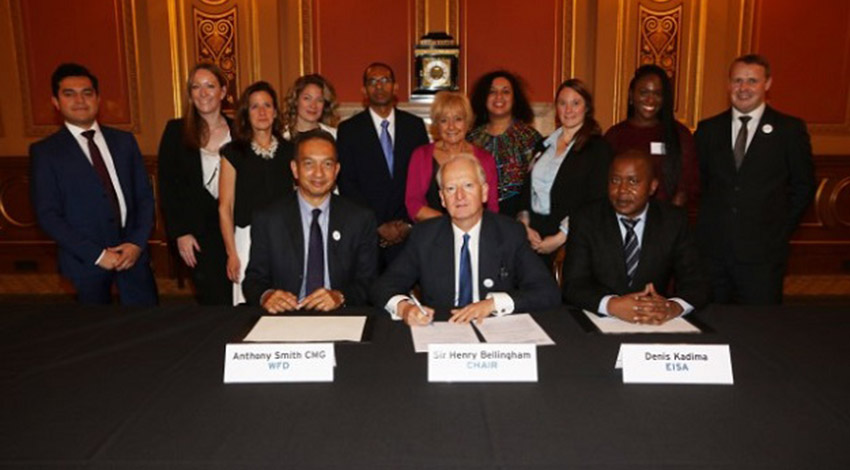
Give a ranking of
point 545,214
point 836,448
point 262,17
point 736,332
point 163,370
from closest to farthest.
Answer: point 836,448, point 163,370, point 736,332, point 545,214, point 262,17

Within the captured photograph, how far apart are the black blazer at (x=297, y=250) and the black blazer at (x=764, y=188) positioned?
1921mm

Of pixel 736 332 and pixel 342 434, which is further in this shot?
pixel 736 332

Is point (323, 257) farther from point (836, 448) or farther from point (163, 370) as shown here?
point (836, 448)

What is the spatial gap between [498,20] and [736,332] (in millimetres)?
4972

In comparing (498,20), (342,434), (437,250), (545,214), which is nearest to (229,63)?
(498,20)

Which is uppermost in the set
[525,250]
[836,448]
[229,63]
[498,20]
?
[498,20]

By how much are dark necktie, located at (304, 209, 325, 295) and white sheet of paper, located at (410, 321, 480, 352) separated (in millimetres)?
702

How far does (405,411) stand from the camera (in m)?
1.50

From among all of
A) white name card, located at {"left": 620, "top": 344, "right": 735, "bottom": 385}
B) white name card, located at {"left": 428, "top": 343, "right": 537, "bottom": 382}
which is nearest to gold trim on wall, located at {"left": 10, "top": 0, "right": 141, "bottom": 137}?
white name card, located at {"left": 428, "top": 343, "right": 537, "bottom": 382}

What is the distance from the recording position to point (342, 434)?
4.59 feet

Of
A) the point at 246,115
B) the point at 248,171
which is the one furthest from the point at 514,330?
the point at 246,115

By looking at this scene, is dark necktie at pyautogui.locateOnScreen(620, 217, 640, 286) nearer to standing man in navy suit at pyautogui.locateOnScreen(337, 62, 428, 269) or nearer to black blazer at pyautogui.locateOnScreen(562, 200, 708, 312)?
black blazer at pyautogui.locateOnScreen(562, 200, 708, 312)

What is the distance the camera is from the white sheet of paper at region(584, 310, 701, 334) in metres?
2.04

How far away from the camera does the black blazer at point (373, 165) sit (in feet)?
12.7
